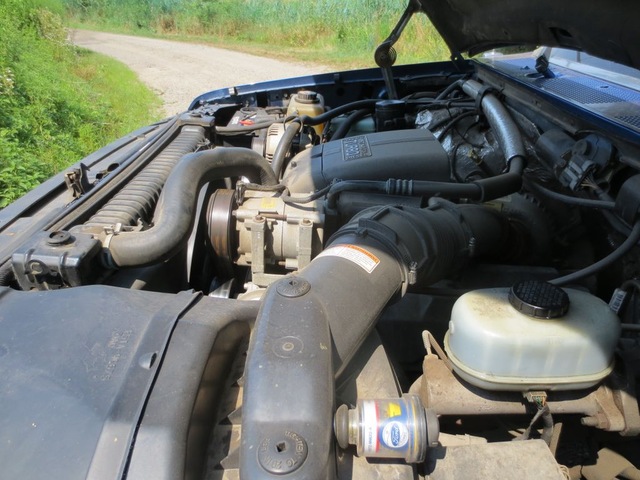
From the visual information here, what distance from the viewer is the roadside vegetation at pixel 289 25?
33.5 feet

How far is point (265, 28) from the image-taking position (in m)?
15.2

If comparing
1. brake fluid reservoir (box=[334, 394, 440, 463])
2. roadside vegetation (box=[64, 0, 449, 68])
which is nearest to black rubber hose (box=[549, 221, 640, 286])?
brake fluid reservoir (box=[334, 394, 440, 463])

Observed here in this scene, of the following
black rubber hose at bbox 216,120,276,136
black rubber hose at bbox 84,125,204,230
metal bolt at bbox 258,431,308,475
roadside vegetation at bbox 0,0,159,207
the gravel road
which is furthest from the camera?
the gravel road

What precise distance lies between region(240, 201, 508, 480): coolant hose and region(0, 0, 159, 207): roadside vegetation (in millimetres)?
3895

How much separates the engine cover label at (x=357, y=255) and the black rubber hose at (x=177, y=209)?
453mm

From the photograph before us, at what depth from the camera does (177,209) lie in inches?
52.4

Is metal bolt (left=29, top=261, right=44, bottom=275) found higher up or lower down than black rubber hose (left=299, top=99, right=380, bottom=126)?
lower down

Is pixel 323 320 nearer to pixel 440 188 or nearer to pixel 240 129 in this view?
pixel 440 188

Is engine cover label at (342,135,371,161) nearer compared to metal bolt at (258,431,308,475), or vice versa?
metal bolt at (258,431,308,475)

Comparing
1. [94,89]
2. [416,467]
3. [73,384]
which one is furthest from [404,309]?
[94,89]

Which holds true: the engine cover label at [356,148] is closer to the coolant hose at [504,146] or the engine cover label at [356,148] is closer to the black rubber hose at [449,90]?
the coolant hose at [504,146]

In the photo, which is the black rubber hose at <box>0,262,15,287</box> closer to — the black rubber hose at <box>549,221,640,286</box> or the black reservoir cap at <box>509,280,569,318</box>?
the black reservoir cap at <box>509,280,569,318</box>

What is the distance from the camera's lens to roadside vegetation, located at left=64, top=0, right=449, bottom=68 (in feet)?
33.5

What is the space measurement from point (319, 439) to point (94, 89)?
10.1 m
